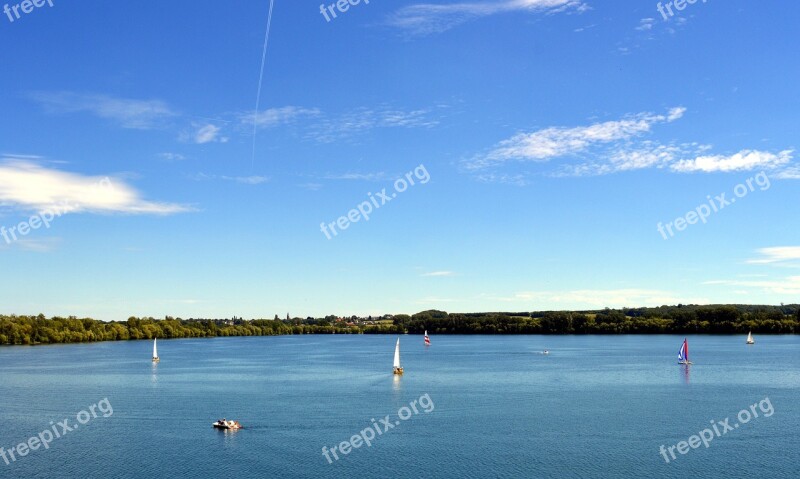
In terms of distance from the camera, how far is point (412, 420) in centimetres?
7256

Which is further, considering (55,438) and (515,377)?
(515,377)

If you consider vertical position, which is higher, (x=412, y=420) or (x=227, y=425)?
(x=227, y=425)

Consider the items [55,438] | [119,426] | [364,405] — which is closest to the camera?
[55,438]

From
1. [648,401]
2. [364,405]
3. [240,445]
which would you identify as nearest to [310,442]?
[240,445]

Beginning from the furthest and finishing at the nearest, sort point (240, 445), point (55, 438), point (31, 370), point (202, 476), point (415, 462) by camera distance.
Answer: point (31, 370)
point (55, 438)
point (240, 445)
point (415, 462)
point (202, 476)

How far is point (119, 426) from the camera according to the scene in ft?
231

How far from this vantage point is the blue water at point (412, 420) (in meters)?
54.0

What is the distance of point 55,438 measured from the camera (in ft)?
212

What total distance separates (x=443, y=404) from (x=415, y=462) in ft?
92.5

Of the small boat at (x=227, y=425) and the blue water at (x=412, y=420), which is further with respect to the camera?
the small boat at (x=227, y=425)

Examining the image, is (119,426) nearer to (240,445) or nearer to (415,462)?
(240,445)

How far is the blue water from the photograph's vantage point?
177 feet

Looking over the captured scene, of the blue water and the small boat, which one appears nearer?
the blue water

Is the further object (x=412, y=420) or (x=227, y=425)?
(x=412, y=420)
